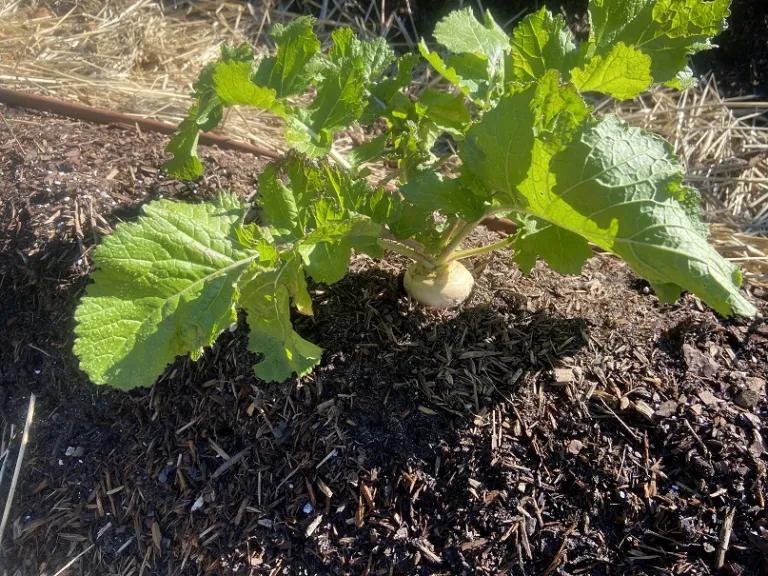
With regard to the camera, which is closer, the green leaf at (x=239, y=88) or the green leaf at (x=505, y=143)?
the green leaf at (x=505, y=143)

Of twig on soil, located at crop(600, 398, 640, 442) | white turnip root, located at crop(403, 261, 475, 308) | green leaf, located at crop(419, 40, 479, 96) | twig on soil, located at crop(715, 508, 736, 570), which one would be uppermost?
green leaf, located at crop(419, 40, 479, 96)

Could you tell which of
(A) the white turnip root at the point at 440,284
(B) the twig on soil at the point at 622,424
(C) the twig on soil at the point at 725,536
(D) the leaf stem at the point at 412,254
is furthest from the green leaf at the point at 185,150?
(C) the twig on soil at the point at 725,536

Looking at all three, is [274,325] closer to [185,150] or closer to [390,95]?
[185,150]

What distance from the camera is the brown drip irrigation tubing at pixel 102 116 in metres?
2.57

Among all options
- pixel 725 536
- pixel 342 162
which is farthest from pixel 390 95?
pixel 725 536

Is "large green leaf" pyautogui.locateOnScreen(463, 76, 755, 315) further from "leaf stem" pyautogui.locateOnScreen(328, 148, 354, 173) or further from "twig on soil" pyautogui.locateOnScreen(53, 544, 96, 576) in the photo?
"twig on soil" pyautogui.locateOnScreen(53, 544, 96, 576)

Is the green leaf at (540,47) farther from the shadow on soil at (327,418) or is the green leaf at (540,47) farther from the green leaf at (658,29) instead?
the shadow on soil at (327,418)

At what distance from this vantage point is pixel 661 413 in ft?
6.03

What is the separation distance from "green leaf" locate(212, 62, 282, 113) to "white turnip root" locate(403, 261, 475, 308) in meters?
0.66

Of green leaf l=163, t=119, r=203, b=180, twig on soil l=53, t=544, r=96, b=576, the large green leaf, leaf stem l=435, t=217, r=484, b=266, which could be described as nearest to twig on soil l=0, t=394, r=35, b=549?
twig on soil l=53, t=544, r=96, b=576

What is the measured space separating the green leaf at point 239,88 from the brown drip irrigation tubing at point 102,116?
2.90ft

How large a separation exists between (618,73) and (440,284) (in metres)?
0.78

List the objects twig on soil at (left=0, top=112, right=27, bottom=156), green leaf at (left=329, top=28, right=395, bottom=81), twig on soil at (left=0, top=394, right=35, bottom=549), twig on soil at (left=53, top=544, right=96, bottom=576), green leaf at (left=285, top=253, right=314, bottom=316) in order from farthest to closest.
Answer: twig on soil at (left=0, top=112, right=27, bottom=156) → twig on soil at (left=0, top=394, right=35, bottom=549) → twig on soil at (left=53, top=544, right=96, bottom=576) → green leaf at (left=329, top=28, right=395, bottom=81) → green leaf at (left=285, top=253, right=314, bottom=316)

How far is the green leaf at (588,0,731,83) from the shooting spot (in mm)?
1631
